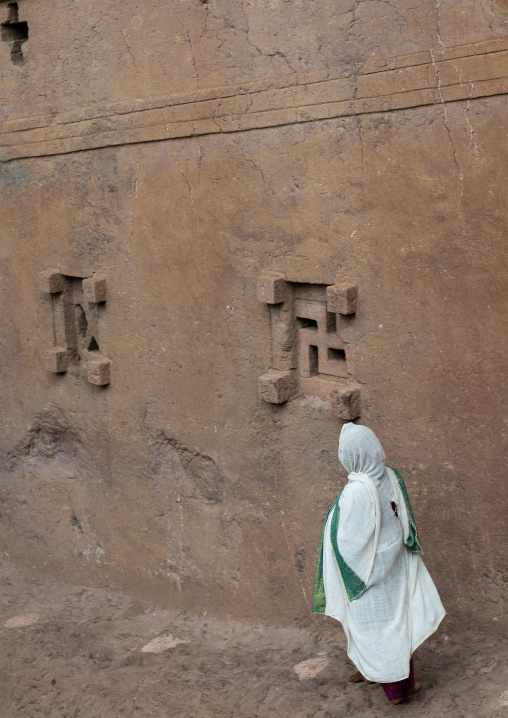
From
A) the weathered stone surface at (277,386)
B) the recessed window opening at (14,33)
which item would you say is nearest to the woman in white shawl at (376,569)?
the weathered stone surface at (277,386)

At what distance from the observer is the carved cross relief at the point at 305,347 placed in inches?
169

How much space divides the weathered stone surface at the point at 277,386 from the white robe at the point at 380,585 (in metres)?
0.90

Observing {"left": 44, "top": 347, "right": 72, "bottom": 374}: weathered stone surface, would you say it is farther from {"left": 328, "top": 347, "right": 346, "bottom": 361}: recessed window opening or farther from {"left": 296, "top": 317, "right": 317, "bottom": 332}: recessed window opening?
{"left": 328, "top": 347, "right": 346, "bottom": 361}: recessed window opening

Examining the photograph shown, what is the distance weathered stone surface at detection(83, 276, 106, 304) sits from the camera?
5.22 metres

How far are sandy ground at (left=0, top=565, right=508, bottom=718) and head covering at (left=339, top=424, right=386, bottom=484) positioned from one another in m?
1.01

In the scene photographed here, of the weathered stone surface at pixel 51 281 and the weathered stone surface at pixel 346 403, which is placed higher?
the weathered stone surface at pixel 51 281

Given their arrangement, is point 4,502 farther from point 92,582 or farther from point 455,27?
point 455,27

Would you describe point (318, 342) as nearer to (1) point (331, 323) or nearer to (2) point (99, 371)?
(1) point (331, 323)

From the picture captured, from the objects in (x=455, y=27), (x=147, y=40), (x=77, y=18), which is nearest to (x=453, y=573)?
(x=455, y=27)

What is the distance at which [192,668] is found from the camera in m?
4.75

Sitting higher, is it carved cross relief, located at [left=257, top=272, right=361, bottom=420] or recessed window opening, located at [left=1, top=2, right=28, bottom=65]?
recessed window opening, located at [left=1, top=2, right=28, bottom=65]

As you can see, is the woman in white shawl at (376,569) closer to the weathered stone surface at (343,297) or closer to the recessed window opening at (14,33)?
the weathered stone surface at (343,297)

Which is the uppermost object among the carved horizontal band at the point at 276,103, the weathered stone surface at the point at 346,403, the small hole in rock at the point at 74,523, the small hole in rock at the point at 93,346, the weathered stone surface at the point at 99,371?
the carved horizontal band at the point at 276,103

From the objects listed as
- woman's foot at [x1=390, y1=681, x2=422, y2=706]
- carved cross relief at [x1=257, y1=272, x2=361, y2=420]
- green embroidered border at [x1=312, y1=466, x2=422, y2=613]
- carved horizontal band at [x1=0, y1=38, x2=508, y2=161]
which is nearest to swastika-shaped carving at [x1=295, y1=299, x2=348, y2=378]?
carved cross relief at [x1=257, y1=272, x2=361, y2=420]
